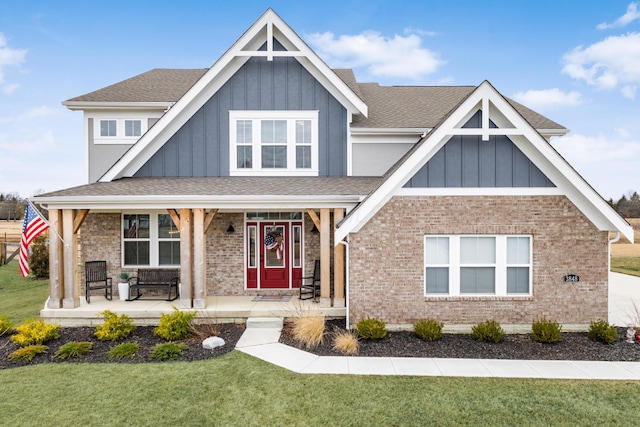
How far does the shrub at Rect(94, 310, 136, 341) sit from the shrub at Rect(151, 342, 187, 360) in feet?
4.68

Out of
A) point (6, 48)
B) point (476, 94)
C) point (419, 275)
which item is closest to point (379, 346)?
point (419, 275)

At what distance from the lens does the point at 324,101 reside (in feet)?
38.9

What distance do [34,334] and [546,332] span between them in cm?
1166

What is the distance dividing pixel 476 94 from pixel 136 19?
25.0 m

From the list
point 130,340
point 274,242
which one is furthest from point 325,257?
point 130,340

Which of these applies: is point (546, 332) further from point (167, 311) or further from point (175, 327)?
point (167, 311)

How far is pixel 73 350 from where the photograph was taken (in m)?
7.77

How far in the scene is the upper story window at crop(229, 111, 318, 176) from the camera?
1180 cm

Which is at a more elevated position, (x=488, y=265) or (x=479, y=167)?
(x=479, y=167)

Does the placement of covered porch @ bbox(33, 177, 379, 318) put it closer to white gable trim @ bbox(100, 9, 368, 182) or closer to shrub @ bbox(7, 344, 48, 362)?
white gable trim @ bbox(100, 9, 368, 182)

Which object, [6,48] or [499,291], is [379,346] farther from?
[6,48]

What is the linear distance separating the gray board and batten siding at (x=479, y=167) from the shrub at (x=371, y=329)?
11.1 ft

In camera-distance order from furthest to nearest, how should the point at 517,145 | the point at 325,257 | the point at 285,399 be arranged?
the point at 325,257, the point at 517,145, the point at 285,399

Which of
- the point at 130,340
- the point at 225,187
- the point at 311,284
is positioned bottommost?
the point at 130,340
